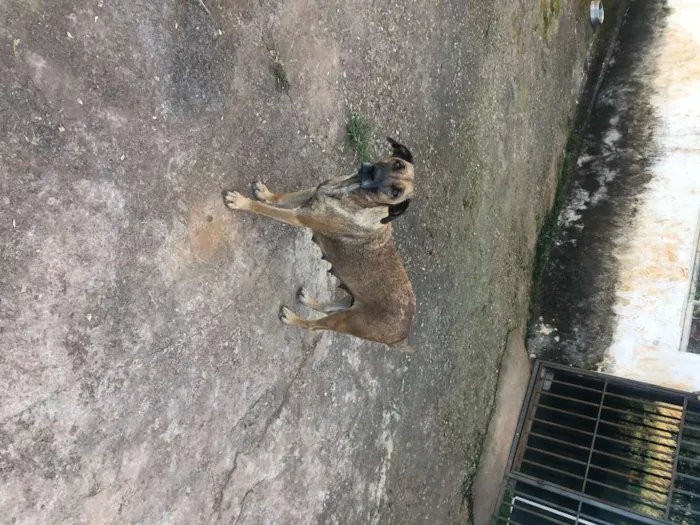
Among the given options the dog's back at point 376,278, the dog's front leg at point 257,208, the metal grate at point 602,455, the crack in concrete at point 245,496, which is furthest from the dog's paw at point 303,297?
the metal grate at point 602,455

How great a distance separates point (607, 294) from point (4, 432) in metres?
6.62

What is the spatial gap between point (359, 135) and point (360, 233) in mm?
1502

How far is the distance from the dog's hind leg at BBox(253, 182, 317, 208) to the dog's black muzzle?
559 mm

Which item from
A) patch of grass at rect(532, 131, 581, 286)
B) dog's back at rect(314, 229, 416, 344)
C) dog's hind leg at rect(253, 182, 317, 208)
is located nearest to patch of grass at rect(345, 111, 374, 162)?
A: dog's hind leg at rect(253, 182, 317, 208)

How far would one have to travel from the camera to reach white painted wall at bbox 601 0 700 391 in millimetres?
6238

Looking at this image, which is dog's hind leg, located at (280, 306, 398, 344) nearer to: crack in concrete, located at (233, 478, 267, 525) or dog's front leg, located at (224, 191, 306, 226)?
dog's front leg, located at (224, 191, 306, 226)

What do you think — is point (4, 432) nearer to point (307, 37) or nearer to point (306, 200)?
point (306, 200)

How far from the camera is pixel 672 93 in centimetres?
738

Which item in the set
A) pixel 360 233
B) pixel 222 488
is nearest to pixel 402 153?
pixel 360 233

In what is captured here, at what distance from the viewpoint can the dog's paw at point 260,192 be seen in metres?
3.68

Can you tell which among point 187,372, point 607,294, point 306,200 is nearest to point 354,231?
point 306,200

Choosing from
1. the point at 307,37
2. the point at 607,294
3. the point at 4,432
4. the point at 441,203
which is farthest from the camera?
the point at 607,294

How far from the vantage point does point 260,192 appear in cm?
368

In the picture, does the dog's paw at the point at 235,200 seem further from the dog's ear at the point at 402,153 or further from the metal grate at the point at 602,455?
the metal grate at the point at 602,455
